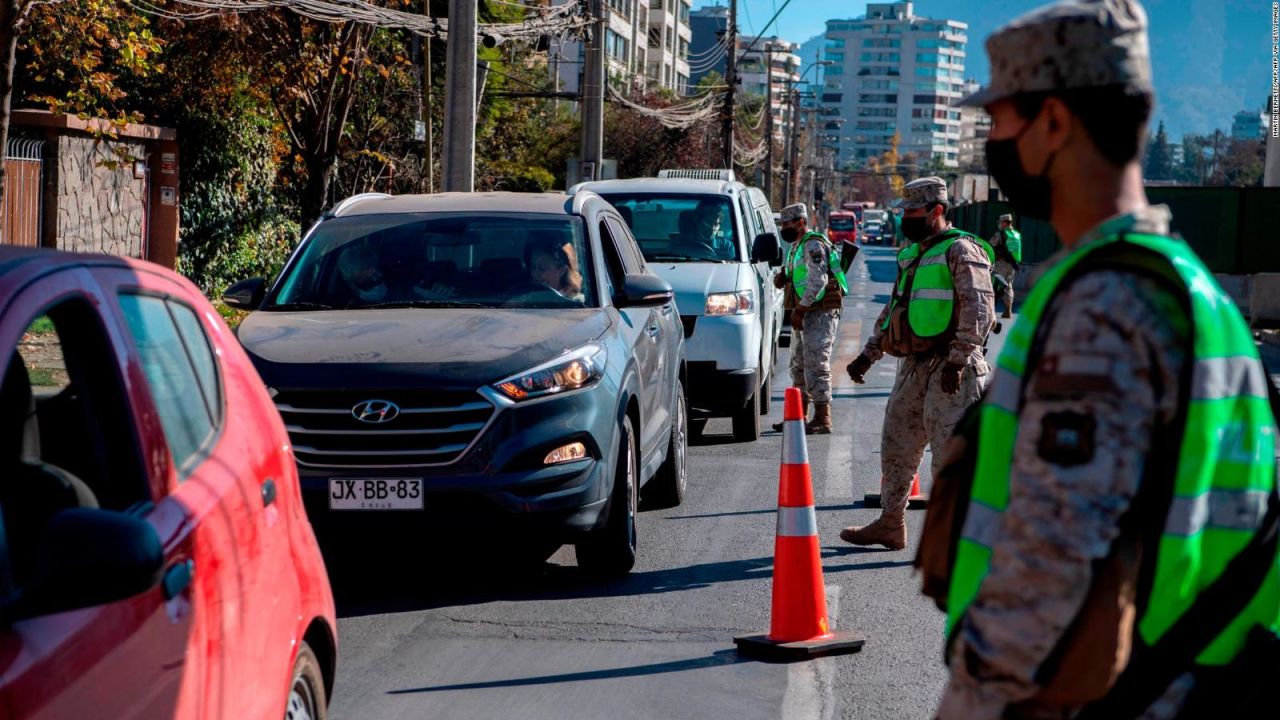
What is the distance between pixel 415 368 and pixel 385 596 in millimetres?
1115

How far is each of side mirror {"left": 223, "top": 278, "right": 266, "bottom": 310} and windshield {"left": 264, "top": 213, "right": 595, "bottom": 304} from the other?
0.08 meters

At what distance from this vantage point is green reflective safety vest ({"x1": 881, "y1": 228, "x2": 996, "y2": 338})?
26.9 ft

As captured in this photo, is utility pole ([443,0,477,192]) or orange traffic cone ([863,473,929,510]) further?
utility pole ([443,0,477,192])

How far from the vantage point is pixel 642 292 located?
8.48 m

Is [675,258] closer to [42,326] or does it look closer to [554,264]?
[554,264]

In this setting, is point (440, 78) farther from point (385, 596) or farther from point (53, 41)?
point (385, 596)

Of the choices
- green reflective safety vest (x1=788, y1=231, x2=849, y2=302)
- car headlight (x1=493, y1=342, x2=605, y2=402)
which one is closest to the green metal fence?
green reflective safety vest (x1=788, y1=231, x2=849, y2=302)

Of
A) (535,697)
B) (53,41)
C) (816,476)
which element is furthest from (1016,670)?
(53,41)

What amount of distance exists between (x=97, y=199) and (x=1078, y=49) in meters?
22.1

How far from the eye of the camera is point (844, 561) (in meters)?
8.48

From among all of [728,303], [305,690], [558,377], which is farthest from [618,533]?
[728,303]

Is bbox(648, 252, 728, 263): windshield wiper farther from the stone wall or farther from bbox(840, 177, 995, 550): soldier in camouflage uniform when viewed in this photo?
the stone wall

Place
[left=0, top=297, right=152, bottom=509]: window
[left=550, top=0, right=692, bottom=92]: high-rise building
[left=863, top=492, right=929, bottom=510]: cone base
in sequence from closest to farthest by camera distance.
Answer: [left=0, top=297, right=152, bottom=509]: window → [left=863, top=492, right=929, bottom=510]: cone base → [left=550, top=0, right=692, bottom=92]: high-rise building

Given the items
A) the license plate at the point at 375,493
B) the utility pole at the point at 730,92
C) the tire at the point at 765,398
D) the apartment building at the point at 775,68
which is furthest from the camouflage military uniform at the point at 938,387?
the utility pole at the point at 730,92
